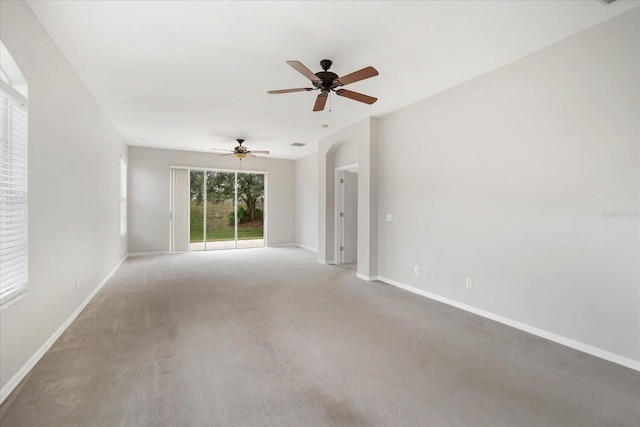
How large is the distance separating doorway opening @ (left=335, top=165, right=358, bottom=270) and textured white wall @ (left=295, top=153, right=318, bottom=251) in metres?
1.83

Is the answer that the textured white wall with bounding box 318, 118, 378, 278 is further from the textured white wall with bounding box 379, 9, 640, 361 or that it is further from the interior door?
the textured white wall with bounding box 379, 9, 640, 361

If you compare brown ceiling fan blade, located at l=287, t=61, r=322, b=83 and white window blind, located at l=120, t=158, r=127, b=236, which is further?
white window blind, located at l=120, t=158, r=127, b=236

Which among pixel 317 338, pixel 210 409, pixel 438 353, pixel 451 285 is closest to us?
pixel 210 409

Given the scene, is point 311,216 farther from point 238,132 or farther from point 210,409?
point 210,409

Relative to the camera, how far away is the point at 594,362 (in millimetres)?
2406

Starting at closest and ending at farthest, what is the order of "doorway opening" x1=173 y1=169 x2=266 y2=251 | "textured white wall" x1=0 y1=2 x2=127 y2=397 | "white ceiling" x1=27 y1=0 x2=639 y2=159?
1. "textured white wall" x1=0 y1=2 x2=127 y2=397
2. "white ceiling" x1=27 y1=0 x2=639 y2=159
3. "doorway opening" x1=173 y1=169 x2=266 y2=251

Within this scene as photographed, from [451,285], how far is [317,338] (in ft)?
6.52

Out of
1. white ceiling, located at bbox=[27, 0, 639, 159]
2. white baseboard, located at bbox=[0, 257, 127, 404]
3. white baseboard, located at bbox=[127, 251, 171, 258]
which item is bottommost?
white baseboard, located at bbox=[0, 257, 127, 404]

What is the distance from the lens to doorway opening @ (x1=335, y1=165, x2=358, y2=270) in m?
6.45

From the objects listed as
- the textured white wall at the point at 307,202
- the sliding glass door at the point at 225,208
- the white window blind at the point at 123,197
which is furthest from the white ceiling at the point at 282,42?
the sliding glass door at the point at 225,208

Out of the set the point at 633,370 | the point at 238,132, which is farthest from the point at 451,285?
the point at 238,132

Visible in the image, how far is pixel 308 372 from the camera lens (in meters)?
2.22

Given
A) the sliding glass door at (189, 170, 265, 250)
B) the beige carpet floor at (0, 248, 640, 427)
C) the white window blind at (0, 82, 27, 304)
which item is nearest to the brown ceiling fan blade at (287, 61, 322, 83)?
the white window blind at (0, 82, 27, 304)

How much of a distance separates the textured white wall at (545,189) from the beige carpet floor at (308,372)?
0.40 meters
